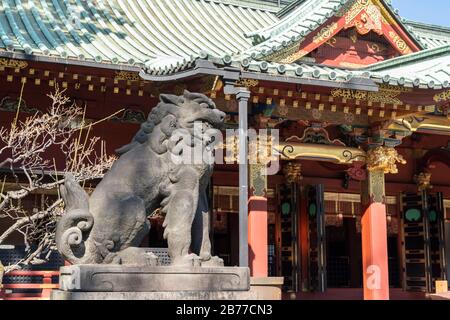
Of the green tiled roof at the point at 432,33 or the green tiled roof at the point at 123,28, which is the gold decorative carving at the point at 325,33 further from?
the green tiled roof at the point at 432,33

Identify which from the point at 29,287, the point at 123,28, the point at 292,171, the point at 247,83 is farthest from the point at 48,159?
the point at 292,171

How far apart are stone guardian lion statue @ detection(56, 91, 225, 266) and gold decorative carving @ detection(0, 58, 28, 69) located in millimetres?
3181

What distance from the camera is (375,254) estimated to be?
34.9 feet

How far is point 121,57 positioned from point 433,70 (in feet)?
15.9

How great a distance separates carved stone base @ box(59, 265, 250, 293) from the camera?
18.1 feet

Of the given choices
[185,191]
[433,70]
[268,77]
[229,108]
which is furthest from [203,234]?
[433,70]

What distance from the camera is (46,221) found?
9.83 m

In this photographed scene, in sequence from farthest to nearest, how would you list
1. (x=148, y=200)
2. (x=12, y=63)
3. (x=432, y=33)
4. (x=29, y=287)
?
(x=432, y=33)
(x=29, y=287)
(x=12, y=63)
(x=148, y=200)

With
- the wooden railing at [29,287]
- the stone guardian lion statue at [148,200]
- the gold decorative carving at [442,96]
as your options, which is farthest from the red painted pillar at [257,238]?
the stone guardian lion statue at [148,200]

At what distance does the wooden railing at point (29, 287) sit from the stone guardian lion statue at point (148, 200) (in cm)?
330

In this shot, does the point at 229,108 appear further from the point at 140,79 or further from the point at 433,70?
the point at 433,70

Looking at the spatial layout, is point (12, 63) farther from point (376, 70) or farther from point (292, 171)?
point (376, 70)

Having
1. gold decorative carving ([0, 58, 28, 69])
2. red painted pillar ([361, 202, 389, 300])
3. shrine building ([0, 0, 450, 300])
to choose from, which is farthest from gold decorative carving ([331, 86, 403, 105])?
gold decorative carving ([0, 58, 28, 69])

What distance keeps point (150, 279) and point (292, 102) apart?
514 centimetres
